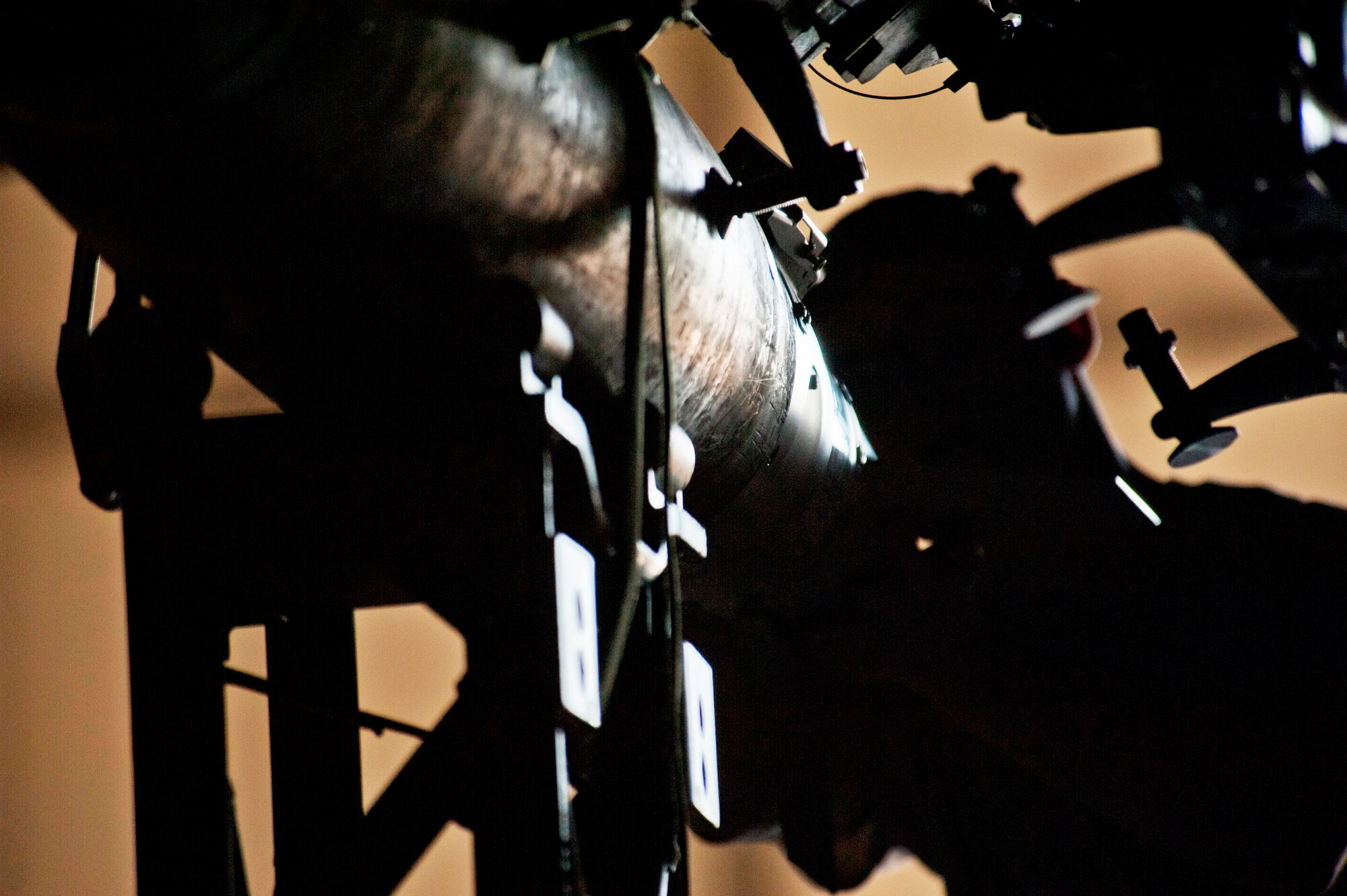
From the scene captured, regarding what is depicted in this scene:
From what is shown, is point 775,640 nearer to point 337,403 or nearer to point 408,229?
point 337,403

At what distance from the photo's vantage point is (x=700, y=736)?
972mm

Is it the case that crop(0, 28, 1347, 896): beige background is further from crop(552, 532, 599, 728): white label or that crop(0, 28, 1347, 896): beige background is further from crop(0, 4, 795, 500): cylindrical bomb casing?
crop(552, 532, 599, 728): white label

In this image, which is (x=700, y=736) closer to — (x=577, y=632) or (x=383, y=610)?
(x=577, y=632)

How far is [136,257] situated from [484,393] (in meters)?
0.24

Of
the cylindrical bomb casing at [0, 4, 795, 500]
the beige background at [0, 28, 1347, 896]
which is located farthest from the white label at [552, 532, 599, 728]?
the beige background at [0, 28, 1347, 896]

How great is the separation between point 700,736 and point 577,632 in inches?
10.8

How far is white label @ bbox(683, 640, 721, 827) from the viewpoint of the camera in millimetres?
951

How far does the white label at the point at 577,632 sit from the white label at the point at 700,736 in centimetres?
19

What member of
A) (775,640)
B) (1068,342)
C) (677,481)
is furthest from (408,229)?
(775,640)

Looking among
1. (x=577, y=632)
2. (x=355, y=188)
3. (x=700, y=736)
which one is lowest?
(x=700, y=736)

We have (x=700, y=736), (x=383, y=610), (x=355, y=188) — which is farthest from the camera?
(x=383, y=610)

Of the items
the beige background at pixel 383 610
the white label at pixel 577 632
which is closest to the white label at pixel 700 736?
the white label at pixel 577 632

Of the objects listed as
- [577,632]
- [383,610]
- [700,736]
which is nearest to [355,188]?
[577,632]

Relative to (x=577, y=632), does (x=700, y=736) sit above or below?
below
